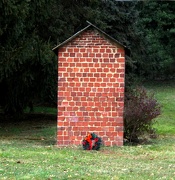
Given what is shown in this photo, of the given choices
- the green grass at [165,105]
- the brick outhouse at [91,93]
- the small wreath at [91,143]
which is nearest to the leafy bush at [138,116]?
the brick outhouse at [91,93]

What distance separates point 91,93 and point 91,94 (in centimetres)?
3

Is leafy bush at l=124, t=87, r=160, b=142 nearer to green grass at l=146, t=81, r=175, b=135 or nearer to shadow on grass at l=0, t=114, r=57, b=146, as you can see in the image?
shadow on grass at l=0, t=114, r=57, b=146

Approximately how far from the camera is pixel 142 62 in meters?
38.1

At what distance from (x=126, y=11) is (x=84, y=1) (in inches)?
312

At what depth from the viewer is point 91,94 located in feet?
50.0

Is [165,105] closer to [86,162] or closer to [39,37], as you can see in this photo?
[39,37]

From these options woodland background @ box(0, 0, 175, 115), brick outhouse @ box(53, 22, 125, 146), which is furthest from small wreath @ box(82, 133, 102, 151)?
woodland background @ box(0, 0, 175, 115)

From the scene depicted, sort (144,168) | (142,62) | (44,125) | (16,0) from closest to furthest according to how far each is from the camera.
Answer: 1. (144,168)
2. (16,0)
3. (44,125)
4. (142,62)

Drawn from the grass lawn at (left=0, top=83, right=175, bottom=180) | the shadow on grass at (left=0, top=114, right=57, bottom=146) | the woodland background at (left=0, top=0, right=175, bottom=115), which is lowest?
the shadow on grass at (left=0, top=114, right=57, bottom=146)

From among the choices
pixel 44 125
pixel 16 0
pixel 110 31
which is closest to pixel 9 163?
pixel 16 0

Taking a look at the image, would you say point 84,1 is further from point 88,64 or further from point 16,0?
point 88,64

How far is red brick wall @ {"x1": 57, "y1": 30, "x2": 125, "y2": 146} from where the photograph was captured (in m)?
15.2

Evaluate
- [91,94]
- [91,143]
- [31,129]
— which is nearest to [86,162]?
[91,143]

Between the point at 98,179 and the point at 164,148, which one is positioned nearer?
the point at 98,179
